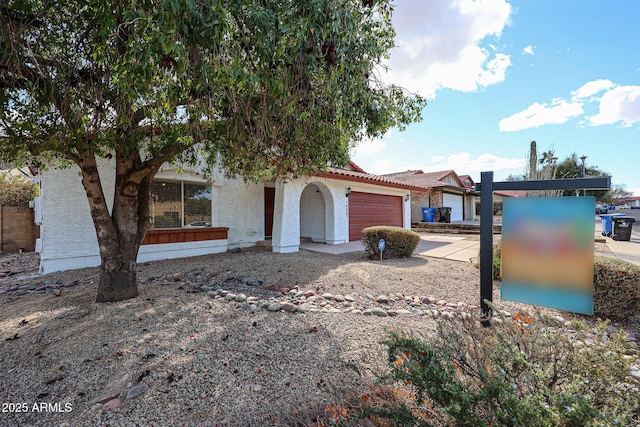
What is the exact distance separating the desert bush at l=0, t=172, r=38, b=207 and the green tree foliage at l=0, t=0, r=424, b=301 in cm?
875

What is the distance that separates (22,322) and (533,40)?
11.0m

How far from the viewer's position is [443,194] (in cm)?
2309

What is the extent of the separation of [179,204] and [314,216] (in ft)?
18.2

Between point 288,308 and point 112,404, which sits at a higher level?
point 288,308

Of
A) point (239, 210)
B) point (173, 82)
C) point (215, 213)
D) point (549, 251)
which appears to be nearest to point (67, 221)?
point (215, 213)

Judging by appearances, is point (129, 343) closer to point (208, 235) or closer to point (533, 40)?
point (208, 235)


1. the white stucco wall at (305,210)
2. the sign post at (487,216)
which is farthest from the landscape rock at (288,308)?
the white stucco wall at (305,210)

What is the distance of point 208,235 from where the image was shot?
974 cm

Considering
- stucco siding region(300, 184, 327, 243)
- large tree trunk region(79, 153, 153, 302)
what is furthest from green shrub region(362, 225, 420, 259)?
large tree trunk region(79, 153, 153, 302)

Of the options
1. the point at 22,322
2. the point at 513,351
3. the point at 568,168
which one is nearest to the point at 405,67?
the point at 513,351

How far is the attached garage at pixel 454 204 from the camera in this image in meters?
23.6

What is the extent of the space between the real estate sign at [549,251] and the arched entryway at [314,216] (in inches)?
339

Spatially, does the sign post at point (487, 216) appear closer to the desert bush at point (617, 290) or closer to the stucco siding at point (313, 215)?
the desert bush at point (617, 290)

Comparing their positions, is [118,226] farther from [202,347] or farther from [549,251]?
[549,251]
